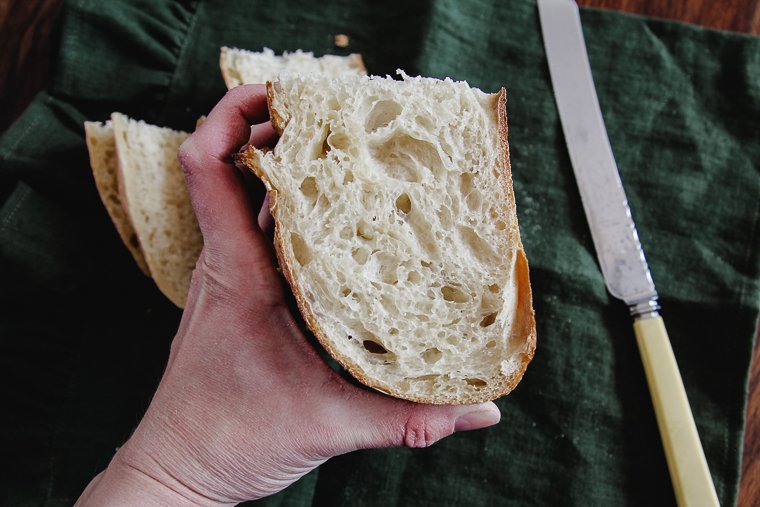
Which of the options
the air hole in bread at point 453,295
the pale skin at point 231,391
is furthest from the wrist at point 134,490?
the air hole in bread at point 453,295

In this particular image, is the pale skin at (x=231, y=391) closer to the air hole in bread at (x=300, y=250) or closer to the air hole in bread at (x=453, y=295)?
the air hole in bread at (x=300, y=250)

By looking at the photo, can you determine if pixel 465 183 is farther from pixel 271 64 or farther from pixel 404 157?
pixel 271 64

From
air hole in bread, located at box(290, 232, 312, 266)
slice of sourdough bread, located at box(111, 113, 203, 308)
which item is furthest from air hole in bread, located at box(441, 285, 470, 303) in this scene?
slice of sourdough bread, located at box(111, 113, 203, 308)

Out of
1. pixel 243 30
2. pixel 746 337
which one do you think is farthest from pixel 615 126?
pixel 243 30

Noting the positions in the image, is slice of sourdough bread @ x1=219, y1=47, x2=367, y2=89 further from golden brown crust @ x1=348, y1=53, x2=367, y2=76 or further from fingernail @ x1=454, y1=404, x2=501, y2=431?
fingernail @ x1=454, y1=404, x2=501, y2=431

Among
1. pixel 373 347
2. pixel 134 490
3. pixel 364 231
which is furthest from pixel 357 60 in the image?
pixel 134 490
